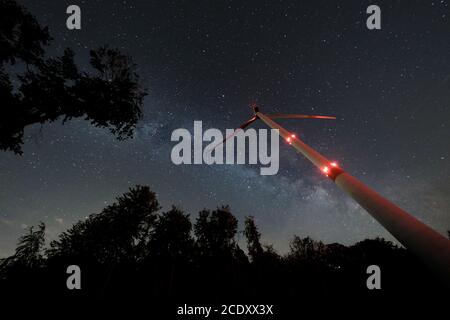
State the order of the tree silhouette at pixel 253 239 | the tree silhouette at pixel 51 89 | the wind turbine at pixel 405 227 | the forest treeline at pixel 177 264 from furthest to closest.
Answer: the tree silhouette at pixel 253 239, the forest treeline at pixel 177 264, the tree silhouette at pixel 51 89, the wind turbine at pixel 405 227

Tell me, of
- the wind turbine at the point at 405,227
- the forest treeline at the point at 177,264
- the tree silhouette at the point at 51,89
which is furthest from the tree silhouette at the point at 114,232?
the wind turbine at the point at 405,227

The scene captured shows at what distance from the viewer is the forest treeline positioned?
86.5ft

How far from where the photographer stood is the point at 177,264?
34.5 m

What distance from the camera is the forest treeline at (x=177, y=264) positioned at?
1038 inches

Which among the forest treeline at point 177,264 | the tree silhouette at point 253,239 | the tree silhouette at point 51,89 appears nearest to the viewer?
the tree silhouette at point 51,89

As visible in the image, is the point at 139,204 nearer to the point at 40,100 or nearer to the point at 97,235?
the point at 97,235

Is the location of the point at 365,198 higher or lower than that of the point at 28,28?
lower

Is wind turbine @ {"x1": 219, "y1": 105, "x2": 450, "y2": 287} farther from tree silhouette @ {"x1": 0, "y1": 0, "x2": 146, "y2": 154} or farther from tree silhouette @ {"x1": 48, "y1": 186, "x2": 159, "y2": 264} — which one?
tree silhouette @ {"x1": 48, "y1": 186, "x2": 159, "y2": 264}

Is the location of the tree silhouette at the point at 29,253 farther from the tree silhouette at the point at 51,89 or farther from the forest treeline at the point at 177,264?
the tree silhouette at the point at 51,89

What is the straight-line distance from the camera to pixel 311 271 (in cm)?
3756

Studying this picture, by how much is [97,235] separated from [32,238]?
1238 cm

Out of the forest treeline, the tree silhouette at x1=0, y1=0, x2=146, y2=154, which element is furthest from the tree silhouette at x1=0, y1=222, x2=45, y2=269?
the tree silhouette at x1=0, y1=0, x2=146, y2=154

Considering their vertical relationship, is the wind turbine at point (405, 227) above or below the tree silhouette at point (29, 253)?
above

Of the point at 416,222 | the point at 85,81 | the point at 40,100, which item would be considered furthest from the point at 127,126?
the point at 416,222
